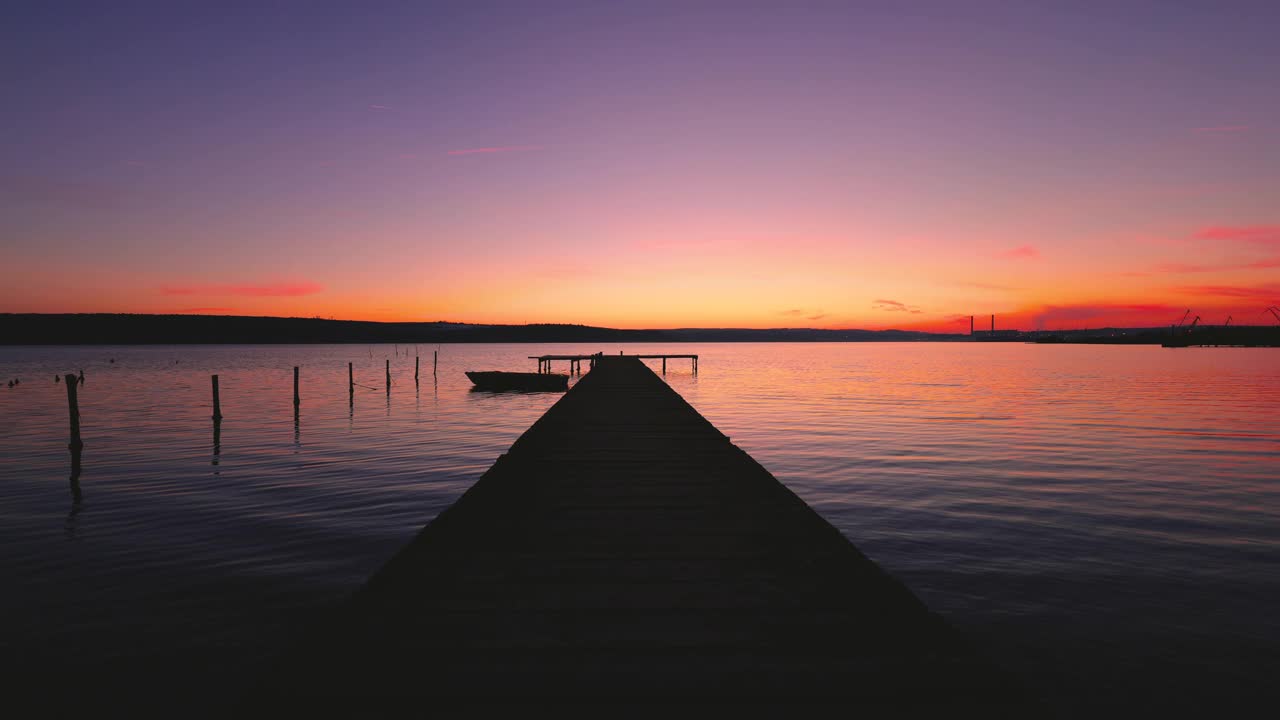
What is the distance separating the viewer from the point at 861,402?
32719 mm

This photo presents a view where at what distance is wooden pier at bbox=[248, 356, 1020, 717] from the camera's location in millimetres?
3373

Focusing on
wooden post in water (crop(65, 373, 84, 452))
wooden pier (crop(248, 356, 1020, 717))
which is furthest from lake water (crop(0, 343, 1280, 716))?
wooden pier (crop(248, 356, 1020, 717))

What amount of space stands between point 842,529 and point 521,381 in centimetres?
3300

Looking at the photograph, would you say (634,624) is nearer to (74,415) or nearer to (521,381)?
(74,415)

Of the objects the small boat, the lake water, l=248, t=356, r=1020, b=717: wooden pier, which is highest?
l=248, t=356, r=1020, b=717: wooden pier

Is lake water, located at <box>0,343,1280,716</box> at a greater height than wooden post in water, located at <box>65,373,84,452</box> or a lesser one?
lesser

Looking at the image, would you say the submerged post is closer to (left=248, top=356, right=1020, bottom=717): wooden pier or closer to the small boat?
(left=248, top=356, right=1020, bottom=717): wooden pier

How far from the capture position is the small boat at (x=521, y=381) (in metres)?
41.7

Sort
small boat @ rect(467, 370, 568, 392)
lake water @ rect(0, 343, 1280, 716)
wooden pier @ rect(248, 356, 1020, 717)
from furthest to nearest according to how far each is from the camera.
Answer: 1. small boat @ rect(467, 370, 568, 392)
2. lake water @ rect(0, 343, 1280, 716)
3. wooden pier @ rect(248, 356, 1020, 717)

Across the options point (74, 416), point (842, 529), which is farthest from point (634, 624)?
point (74, 416)

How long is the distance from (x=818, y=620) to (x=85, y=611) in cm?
765

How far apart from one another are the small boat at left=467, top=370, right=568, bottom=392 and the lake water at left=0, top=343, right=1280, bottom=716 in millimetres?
15672

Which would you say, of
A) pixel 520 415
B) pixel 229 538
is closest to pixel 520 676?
pixel 229 538

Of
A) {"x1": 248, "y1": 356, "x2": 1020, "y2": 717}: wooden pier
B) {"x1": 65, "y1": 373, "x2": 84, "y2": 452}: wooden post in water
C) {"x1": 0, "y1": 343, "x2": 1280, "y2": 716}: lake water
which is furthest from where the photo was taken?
{"x1": 65, "y1": 373, "x2": 84, "y2": 452}: wooden post in water
